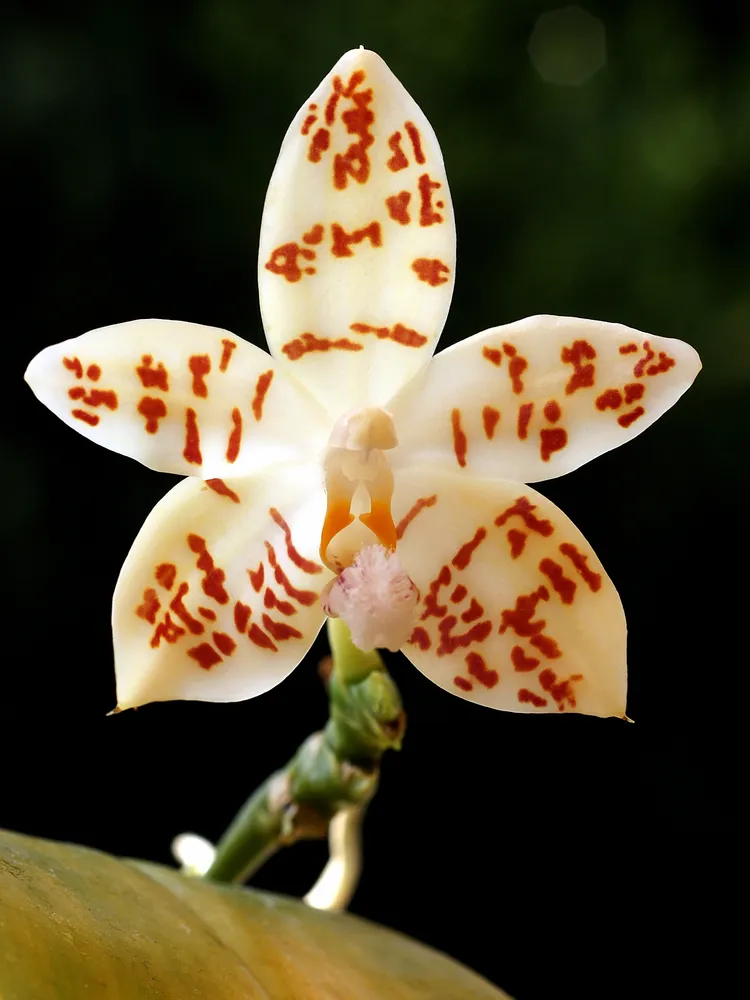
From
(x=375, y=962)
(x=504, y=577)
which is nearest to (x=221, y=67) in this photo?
(x=504, y=577)

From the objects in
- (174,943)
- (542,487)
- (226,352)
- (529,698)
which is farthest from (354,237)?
(542,487)

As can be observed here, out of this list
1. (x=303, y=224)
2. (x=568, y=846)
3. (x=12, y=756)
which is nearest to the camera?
(x=303, y=224)

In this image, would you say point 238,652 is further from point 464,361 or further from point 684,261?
point 684,261

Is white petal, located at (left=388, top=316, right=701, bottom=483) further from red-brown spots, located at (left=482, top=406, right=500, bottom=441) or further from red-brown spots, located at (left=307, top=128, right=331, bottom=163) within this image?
red-brown spots, located at (left=307, top=128, right=331, bottom=163)

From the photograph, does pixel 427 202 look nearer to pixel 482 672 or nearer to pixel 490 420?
pixel 490 420

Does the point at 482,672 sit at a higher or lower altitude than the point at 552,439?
lower

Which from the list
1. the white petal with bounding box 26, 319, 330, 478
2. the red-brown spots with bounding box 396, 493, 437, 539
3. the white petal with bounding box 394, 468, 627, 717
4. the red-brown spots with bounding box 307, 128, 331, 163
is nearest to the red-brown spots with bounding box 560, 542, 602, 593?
the white petal with bounding box 394, 468, 627, 717

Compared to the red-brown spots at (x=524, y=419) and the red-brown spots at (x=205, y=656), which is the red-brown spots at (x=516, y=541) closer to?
the red-brown spots at (x=524, y=419)
